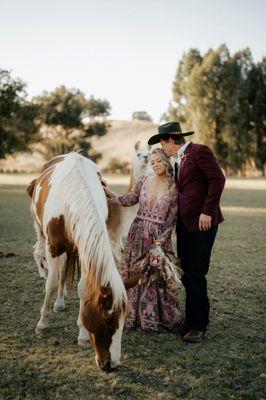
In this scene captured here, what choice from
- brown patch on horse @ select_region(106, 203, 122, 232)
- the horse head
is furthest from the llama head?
the horse head

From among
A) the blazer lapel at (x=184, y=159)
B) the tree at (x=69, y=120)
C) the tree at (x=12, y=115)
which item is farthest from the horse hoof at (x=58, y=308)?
the tree at (x=69, y=120)

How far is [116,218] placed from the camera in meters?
5.91

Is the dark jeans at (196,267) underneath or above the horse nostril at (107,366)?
above

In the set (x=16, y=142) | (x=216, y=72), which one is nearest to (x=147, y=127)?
(x=216, y=72)

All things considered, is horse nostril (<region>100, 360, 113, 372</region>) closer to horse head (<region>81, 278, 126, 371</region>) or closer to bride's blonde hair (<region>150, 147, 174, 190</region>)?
horse head (<region>81, 278, 126, 371</region>)

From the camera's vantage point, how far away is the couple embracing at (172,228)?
12.4 feet

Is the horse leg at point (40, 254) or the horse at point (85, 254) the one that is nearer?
the horse at point (85, 254)

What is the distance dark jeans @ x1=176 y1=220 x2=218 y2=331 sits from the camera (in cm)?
387

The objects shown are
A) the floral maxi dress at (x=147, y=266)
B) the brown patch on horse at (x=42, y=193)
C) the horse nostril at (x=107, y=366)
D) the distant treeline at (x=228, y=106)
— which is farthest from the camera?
the distant treeline at (x=228, y=106)

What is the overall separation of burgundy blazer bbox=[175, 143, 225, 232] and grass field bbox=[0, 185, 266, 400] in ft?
3.80

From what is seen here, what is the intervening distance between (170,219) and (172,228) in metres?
0.12

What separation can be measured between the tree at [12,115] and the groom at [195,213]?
21.9 metres

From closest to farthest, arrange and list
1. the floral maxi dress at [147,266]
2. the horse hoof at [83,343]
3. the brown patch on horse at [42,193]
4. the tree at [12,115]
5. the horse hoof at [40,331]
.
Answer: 1. the horse hoof at [83,343]
2. the horse hoof at [40,331]
3. the floral maxi dress at [147,266]
4. the brown patch on horse at [42,193]
5. the tree at [12,115]

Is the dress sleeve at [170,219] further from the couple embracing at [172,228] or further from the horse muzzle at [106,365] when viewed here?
the horse muzzle at [106,365]
